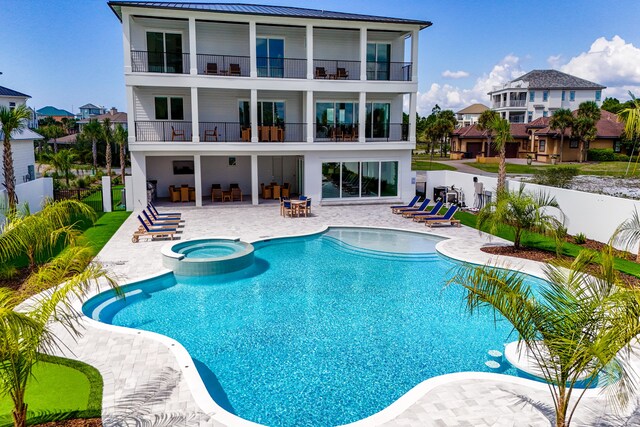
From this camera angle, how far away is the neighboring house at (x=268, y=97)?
2281 centimetres

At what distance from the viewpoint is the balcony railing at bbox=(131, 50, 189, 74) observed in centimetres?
2356

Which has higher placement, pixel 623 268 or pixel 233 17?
pixel 233 17

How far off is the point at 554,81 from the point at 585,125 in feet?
112

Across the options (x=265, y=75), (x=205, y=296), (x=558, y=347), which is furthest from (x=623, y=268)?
(x=265, y=75)

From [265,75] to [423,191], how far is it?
11117 millimetres

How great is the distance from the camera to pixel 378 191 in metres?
26.0

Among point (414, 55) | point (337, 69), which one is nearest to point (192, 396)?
point (337, 69)

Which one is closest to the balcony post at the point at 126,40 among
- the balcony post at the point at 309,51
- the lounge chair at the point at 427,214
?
the balcony post at the point at 309,51

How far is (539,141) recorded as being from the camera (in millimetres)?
55719

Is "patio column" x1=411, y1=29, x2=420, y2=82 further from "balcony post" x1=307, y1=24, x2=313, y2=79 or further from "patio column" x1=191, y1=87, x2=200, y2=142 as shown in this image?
"patio column" x1=191, y1=87, x2=200, y2=142

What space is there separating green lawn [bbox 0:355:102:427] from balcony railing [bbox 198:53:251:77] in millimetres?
18365

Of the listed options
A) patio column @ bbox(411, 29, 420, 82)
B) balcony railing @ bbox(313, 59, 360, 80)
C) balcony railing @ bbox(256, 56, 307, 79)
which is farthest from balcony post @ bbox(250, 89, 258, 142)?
patio column @ bbox(411, 29, 420, 82)

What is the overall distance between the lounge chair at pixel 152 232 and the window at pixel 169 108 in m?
9.09

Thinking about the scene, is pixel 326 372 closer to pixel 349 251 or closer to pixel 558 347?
pixel 558 347
